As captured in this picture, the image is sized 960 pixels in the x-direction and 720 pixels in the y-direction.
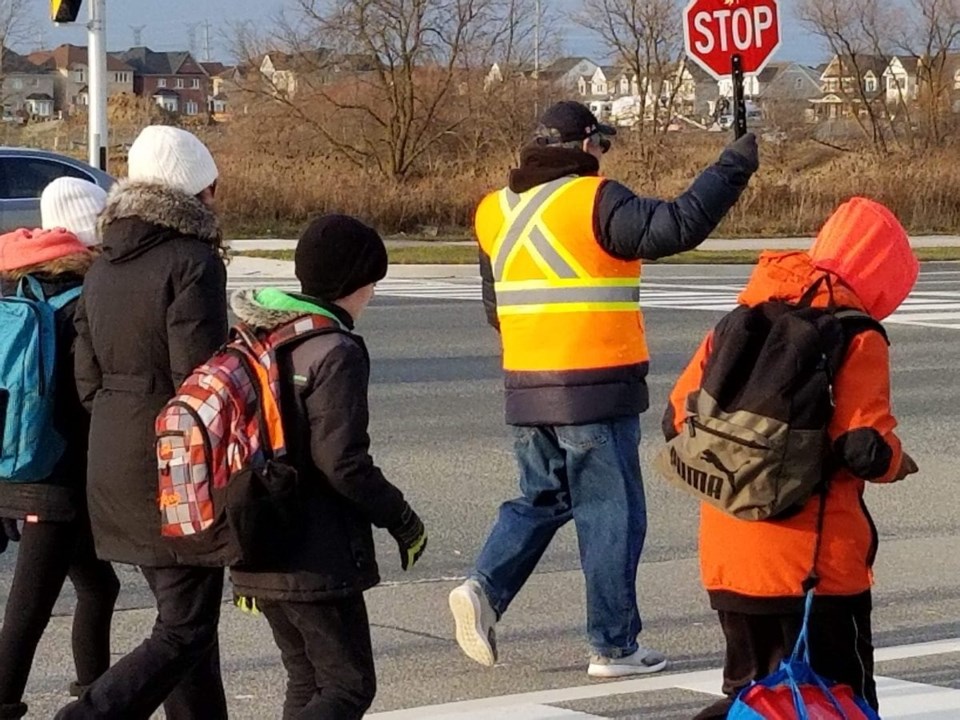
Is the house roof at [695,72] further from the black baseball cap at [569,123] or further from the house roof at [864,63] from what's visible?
the black baseball cap at [569,123]

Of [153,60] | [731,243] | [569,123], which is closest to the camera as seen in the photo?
[569,123]

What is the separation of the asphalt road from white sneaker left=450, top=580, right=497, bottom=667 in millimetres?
104

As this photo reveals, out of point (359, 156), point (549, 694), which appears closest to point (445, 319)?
point (549, 694)

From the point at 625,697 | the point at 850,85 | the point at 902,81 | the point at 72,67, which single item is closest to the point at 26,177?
the point at 625,697

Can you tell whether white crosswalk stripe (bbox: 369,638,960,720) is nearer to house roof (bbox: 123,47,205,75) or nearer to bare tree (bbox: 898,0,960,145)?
bare tree (bbox: 898,0,960,145)

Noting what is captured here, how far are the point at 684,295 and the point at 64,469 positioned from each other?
52.7ft

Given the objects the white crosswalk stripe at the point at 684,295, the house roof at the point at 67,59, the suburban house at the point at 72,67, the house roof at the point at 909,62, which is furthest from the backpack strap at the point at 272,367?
the house roof at the point at 67,59

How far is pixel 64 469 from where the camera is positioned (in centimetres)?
482

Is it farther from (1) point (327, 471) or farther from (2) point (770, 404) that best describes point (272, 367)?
(2) point (770, 404)

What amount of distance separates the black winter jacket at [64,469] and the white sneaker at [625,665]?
1.81 meters

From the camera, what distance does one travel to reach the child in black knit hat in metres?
3.96

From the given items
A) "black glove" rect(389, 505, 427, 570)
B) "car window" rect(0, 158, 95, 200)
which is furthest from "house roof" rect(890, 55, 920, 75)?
"black glove" rect(389, 505, 427, 570)

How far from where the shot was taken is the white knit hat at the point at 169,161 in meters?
4.59

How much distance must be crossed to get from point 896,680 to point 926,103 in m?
42.6
